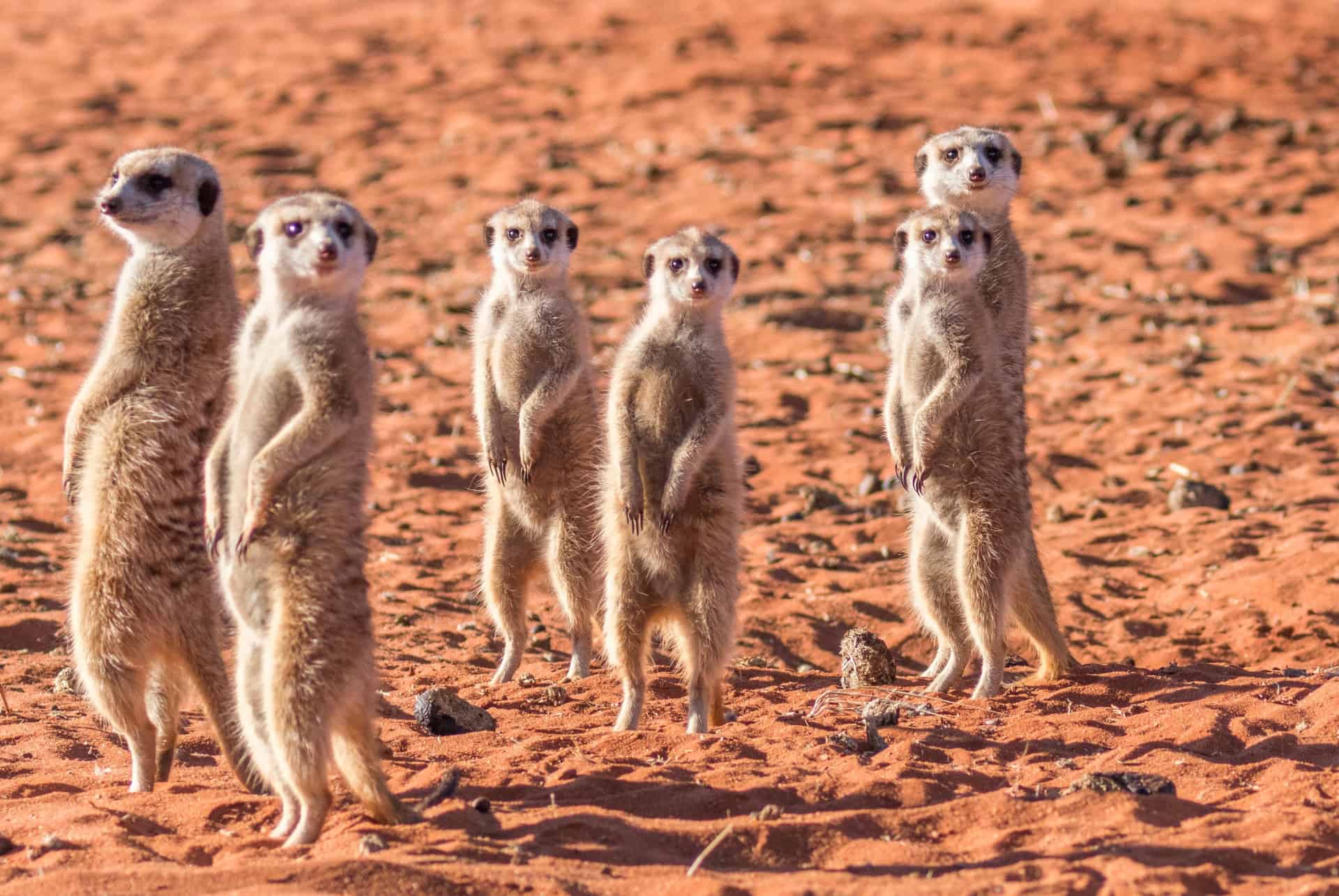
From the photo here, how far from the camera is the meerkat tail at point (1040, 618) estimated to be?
17.8 feet

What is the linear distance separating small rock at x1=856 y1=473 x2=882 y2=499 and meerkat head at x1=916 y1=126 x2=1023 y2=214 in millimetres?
1978

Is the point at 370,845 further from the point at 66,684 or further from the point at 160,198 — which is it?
the point at 66,684

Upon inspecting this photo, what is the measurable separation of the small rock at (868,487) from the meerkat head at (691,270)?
2686 millimetres

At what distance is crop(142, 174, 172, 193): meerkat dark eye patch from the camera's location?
450cm

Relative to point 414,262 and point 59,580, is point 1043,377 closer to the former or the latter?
point 414,262

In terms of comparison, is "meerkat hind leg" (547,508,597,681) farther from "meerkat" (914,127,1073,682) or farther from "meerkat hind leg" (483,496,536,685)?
"meerkat" (914,127,1073,682)

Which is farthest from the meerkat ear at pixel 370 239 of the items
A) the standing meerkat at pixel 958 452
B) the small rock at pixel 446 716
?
the standing meerkat at pixel 958 452

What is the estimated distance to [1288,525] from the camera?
7.00 meters

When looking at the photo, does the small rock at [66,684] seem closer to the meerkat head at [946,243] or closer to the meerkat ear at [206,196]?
the meerkat ear at [206,196]

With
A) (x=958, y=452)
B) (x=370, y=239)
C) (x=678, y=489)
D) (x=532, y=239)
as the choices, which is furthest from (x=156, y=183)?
(x=958, y=452)

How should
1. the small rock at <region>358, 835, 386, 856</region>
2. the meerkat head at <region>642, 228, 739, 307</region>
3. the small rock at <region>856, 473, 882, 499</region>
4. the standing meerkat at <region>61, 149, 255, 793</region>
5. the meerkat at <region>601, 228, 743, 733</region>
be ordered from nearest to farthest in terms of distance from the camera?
the small rock at <region>358, 835, 386, 856</region>
the standing meerkat at <region>61, 149, 255, 793</region>
the meerkat at <region>601, 228, 743, 733</region>
the meerkat head at <region>642, 228, 739, 307</region>
the small rock at <region>856, 473, 882, 499</region>

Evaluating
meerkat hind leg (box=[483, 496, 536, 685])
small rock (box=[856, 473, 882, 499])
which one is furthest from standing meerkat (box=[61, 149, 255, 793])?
small rock (box=[856, 473, 882, 499])

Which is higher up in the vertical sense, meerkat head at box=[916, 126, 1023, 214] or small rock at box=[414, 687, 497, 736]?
meerkat head at box=[916, 126, 1023, 214]

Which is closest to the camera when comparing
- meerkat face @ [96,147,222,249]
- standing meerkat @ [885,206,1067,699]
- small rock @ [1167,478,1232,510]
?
meerkat face @ [96,147,222,249]
